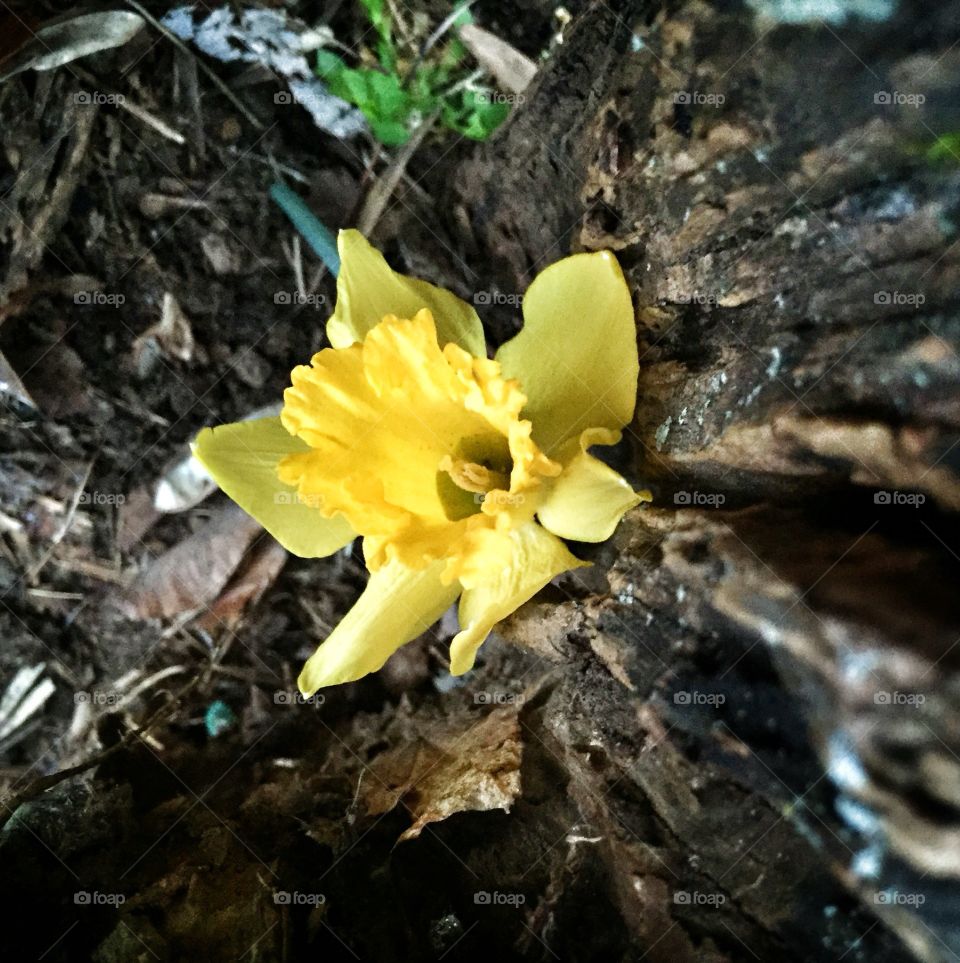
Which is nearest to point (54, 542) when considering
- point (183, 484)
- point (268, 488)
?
point (183, 484)

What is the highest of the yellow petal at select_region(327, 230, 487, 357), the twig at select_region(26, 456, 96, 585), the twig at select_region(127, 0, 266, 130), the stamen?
the twig at select_region(127, 0, 266, 130)

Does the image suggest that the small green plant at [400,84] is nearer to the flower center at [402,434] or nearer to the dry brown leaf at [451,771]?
the flower center at [402,434]

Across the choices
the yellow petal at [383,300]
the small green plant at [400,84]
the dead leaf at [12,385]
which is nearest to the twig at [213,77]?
the small green plant at [400,84]

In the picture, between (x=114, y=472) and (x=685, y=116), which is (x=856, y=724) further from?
(x=114, y=472)

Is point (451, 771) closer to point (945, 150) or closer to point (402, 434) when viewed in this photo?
point (402, 434)

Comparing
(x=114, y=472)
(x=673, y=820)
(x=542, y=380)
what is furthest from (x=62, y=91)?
(x=673, y=820)

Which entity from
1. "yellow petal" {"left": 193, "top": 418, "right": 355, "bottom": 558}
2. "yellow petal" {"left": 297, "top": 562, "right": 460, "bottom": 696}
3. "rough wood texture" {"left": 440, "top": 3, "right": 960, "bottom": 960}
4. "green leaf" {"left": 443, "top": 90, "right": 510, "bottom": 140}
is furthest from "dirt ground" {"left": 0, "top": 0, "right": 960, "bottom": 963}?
"yellow petal" {"left": 193, "top": 418, "right": 355, "bottom": 558}

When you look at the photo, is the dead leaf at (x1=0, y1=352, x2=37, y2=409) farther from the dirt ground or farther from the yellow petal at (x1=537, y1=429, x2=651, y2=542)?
the yellow petal at (x1=537, y1=429, x2=651, y2=542)
